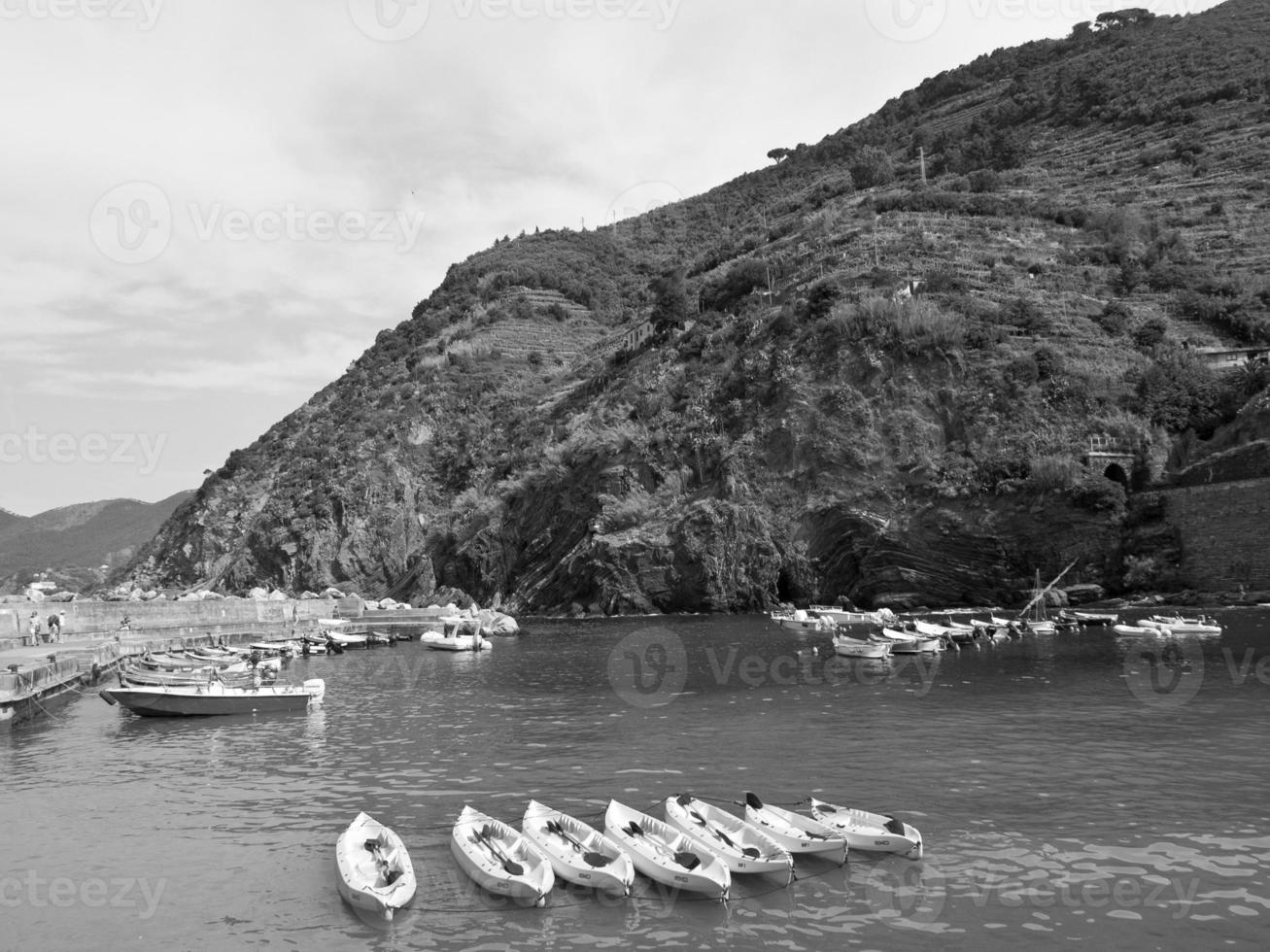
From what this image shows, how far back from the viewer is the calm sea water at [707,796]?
48.8 feet

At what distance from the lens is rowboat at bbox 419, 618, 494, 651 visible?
61.2 meters

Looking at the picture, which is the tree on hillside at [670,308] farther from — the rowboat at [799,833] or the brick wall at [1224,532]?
the rowboat at [799,833]

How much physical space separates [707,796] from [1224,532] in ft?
188

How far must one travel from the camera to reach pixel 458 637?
63312mm

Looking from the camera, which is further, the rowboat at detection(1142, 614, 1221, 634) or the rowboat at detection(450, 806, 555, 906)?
the rowboat at detection(1142, 614, 1221, 634)

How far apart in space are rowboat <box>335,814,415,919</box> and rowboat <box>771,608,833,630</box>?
4674cm

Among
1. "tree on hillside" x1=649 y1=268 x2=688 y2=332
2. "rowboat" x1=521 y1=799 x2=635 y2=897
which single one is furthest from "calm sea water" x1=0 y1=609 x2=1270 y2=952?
"tree on hillside" x1=649 y1=268 x2=688 y2=332

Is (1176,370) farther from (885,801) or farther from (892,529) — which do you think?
(885,801)

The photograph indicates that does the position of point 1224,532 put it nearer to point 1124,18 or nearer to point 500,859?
point 500,859

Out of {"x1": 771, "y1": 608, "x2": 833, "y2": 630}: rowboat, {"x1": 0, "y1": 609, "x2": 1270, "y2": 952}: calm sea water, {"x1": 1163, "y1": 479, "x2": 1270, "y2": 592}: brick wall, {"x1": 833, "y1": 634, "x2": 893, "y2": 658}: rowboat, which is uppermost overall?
{"x1": 1163, "y1": 479, "x2": 1270, "y2": 592}: brick wall

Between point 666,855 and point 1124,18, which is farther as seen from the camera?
point 1124,18

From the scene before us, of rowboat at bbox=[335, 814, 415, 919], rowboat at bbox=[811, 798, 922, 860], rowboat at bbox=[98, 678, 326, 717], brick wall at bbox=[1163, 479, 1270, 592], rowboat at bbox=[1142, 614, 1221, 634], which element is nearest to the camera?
rowboat at bbox=[335, 814, 415, 919]

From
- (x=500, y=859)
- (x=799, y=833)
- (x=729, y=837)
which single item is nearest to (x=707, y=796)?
(x=729, y=837)

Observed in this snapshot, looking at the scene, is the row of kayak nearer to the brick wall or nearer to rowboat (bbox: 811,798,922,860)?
rowboat (bbox: 811,798,922,860)
